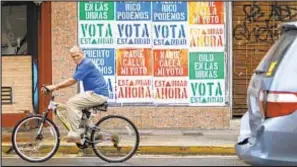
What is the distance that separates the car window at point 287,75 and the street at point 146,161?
3.07m

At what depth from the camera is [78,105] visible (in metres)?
8.68

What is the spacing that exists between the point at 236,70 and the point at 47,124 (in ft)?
18.0

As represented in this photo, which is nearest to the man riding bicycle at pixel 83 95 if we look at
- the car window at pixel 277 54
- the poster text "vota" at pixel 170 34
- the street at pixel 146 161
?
the street at pixel 146 161

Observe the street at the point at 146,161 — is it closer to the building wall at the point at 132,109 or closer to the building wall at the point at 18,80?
the building wall at the point at 132,109

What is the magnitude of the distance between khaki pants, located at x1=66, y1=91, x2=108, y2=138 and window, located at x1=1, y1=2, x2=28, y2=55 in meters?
4.49

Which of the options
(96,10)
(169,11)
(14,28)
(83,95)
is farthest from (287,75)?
(14,28)

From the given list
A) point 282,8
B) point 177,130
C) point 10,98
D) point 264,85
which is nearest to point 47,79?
point 10,98

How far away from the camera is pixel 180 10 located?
12695 mm

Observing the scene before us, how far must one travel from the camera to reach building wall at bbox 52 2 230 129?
41.4 feet

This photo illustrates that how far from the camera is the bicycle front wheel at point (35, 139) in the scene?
873 cm

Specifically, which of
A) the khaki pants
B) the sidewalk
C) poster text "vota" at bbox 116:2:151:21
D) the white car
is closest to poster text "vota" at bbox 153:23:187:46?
poster text "vota" at bbox 116:2:151:21

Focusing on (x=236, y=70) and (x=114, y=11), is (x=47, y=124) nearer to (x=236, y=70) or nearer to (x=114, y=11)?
(x=114, y=11)

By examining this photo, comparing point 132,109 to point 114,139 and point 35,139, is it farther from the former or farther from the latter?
point 35,139

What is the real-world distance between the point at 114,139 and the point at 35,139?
1.15 metres
